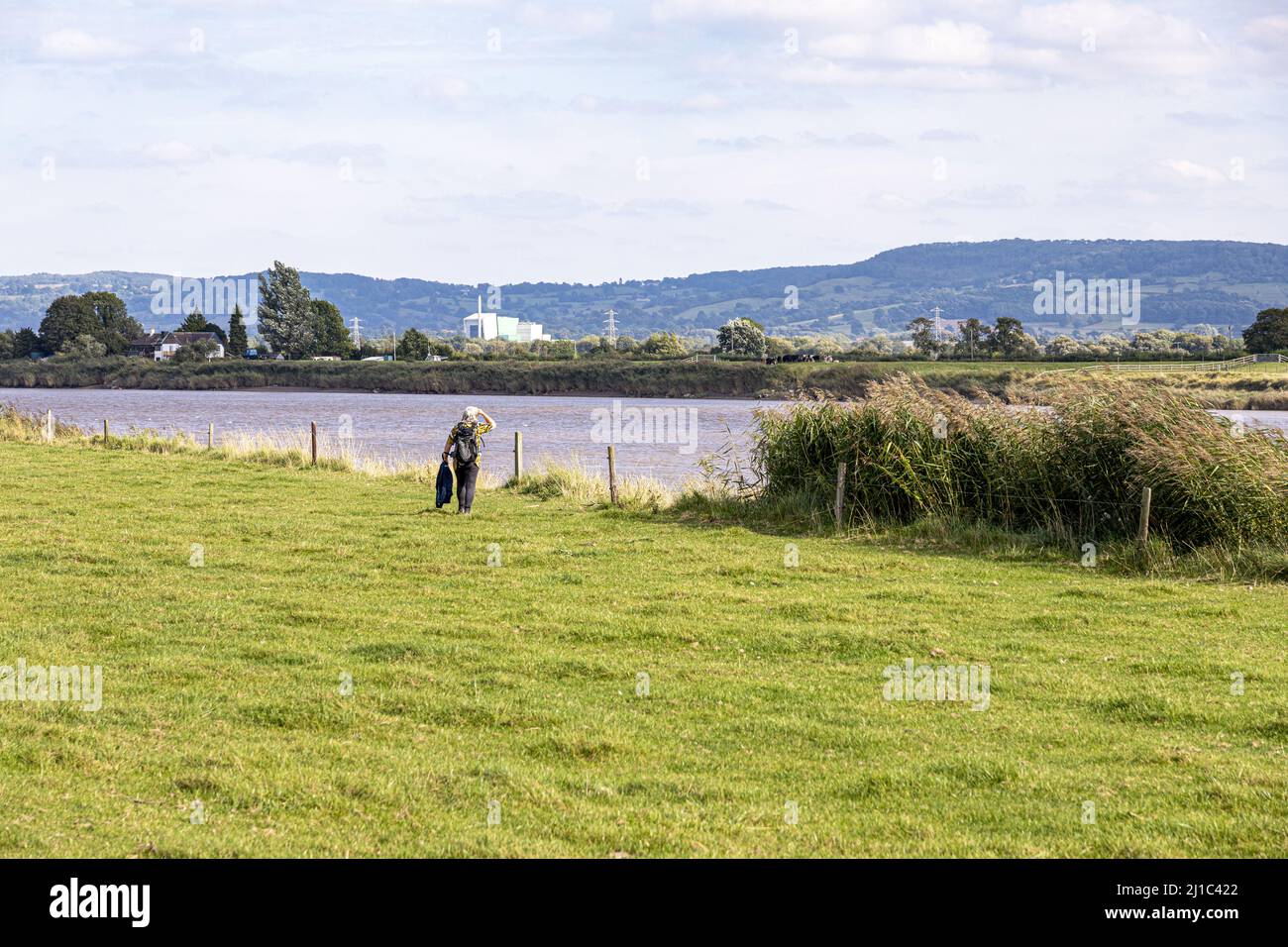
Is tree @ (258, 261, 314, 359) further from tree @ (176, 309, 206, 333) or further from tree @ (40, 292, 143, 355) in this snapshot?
tree @ (40, 292, 143, 355)

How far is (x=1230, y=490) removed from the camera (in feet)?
61.1

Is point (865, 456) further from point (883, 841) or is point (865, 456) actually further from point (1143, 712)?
point (883, 841)

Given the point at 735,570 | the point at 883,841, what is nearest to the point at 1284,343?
the point at 735,570

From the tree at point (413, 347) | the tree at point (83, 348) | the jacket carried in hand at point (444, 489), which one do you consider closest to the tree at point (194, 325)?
the tree at point (83, 348)

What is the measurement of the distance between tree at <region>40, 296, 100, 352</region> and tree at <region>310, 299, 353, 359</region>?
90.5ft

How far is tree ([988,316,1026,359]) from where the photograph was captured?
4397 inches

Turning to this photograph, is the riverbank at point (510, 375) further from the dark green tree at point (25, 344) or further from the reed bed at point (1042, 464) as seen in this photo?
the reed bed at point (1042, 464)

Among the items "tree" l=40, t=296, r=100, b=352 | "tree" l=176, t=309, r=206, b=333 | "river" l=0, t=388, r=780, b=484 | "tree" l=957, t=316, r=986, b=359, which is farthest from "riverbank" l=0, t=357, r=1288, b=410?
"tree" l=176, t=309, r=206, b=333

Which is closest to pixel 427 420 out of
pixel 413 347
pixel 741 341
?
pixel 741 341

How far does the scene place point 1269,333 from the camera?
104 metres

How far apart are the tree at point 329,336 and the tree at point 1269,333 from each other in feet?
307

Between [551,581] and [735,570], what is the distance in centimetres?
265

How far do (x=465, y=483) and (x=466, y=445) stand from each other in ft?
2.60

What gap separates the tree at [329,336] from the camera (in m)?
146
